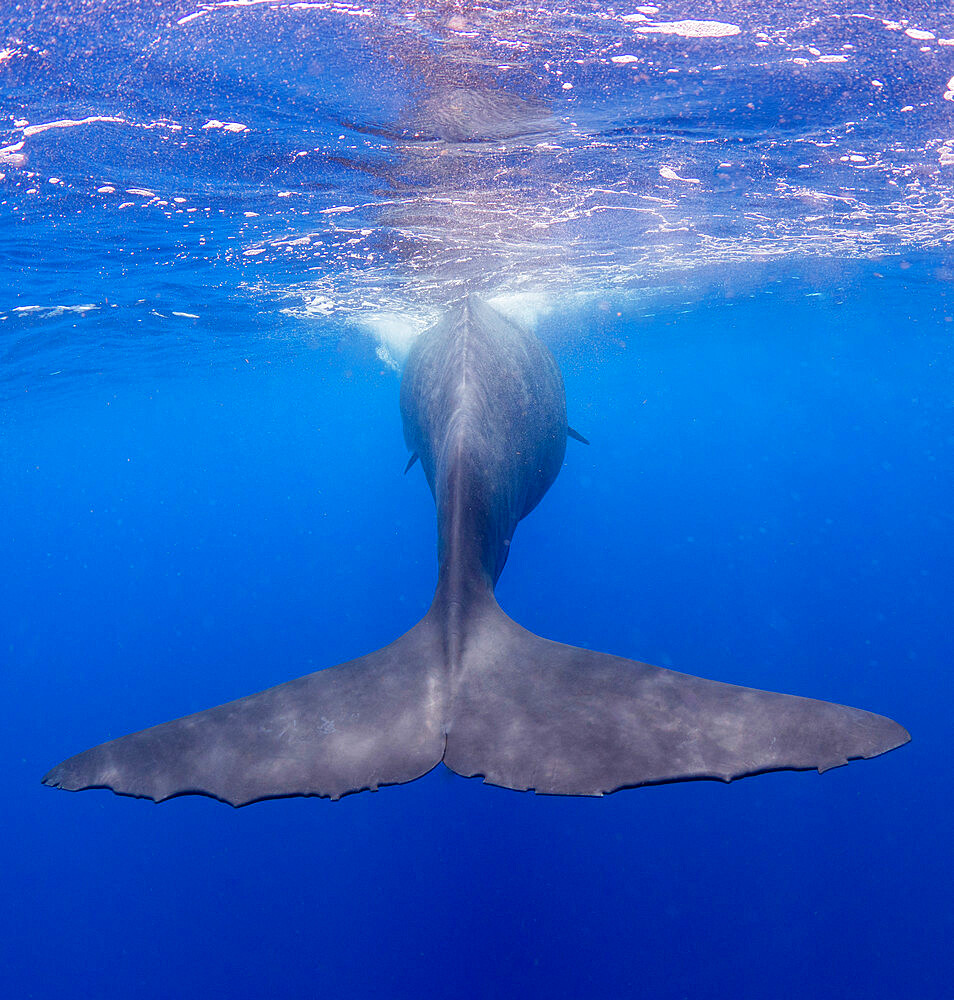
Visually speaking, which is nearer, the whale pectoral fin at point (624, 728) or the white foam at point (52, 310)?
the whale pectoral fin at point (624, 728)

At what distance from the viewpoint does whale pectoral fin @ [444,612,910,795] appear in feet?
11.3

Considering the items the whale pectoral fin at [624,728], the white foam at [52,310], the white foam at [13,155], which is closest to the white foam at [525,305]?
the white foam at [52,310]

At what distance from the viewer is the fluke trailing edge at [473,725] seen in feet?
11.7

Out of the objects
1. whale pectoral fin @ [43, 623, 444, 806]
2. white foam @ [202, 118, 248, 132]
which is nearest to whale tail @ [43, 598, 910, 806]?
whale pectoral fin @ [43, 623, 444, 806]


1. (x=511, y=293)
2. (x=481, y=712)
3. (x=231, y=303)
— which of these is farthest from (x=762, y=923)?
(x=231, y=303)

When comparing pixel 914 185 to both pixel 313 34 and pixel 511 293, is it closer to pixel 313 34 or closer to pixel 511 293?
pixel 511 293

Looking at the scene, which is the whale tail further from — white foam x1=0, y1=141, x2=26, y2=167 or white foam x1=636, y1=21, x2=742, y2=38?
white foam x1=0, y1=141, x2=26, y2=167

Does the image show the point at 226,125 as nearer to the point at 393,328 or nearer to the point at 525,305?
the point at 525,305

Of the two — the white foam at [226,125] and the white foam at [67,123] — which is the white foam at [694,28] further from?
the white foam at [67,123]

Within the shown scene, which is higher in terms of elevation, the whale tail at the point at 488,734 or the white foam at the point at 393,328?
the white foam at the point at 393,328

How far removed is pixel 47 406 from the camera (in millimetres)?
35219

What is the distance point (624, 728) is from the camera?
394cm

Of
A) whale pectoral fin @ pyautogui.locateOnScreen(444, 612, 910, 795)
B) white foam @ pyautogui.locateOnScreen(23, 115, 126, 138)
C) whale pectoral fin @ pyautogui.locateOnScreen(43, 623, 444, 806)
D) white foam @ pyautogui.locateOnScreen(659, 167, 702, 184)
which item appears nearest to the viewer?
whale pectoral fin @ pyautogui.locateOnScreen(444, 612, 910, 795)

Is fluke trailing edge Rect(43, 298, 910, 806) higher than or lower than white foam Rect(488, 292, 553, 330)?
lower
